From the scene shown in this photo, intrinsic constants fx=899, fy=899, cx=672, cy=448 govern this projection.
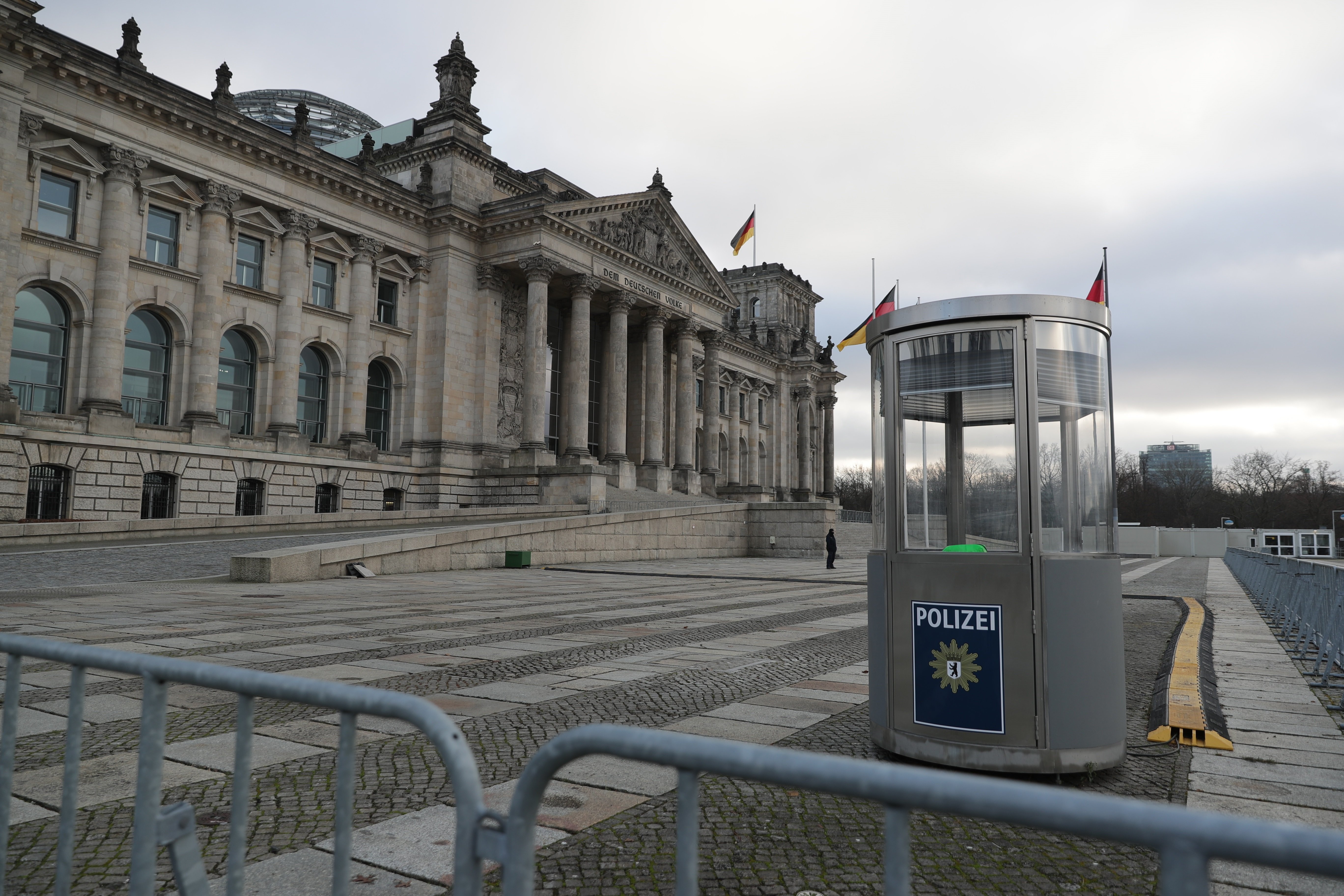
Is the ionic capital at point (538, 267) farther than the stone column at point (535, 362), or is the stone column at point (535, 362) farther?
the stone column at point (535, 362)

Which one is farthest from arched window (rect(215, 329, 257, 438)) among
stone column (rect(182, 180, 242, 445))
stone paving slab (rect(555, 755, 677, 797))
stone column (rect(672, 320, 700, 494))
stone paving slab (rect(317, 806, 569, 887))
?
stone paving slab (rect(317, 806, 569, 887))

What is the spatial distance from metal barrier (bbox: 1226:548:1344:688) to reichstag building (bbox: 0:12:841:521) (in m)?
23.7

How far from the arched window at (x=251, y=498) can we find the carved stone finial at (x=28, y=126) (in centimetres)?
1151

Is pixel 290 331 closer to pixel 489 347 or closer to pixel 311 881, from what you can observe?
pixel 489 347

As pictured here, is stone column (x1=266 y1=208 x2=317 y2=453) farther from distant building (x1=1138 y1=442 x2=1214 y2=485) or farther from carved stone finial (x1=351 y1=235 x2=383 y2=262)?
distant building (x1=1138 y1=442 x2=1214 y2=485)

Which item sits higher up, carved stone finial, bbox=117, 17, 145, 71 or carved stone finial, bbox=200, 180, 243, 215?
carved stone finial, bbox=117, 17, 145, 71

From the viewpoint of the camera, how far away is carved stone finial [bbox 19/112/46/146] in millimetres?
24969

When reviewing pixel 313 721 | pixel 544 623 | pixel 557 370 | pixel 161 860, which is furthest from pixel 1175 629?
pixel 557 370

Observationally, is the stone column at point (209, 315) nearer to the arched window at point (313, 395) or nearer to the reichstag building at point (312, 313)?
the reichstag building at point (312, 313)

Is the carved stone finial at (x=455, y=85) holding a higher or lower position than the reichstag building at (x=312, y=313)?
higher

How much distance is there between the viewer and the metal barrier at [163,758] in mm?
1851

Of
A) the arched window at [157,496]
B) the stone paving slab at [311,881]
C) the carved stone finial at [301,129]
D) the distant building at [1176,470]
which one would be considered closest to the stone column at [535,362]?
the carved stone finial at [301,129]

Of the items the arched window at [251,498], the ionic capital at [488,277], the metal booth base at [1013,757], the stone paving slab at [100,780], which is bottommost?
the stone paving slab at [100,780]

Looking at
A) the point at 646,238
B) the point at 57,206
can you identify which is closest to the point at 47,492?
the point at 57,206
